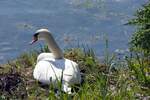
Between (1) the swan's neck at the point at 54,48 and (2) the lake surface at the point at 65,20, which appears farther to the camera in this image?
(2) the lake surface at the point at 65,20

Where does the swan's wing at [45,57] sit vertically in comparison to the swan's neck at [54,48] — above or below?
below

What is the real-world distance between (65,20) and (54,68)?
15.4 m

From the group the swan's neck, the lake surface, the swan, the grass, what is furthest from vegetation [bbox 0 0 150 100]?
the lake surface

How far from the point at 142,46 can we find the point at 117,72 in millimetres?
785

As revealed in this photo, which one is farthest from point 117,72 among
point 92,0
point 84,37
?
point 92,0

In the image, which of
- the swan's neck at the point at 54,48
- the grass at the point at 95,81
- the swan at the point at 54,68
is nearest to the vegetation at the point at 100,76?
the grass at the point at 95,81

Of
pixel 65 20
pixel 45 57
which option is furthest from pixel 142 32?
pixel 65 20

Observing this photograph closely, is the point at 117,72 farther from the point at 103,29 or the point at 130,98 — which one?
the point at 103,29

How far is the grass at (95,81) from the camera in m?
7.31

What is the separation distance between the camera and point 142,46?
388 inches

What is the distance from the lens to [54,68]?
9602 mm

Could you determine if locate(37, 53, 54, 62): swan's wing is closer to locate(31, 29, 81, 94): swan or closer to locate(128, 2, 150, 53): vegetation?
locate(31, 29, 81, 94): swan

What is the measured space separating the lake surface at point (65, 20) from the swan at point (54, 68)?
10.1 metres

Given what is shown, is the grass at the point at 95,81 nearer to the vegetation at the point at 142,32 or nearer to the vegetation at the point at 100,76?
the vegetation at the point at 100,76
